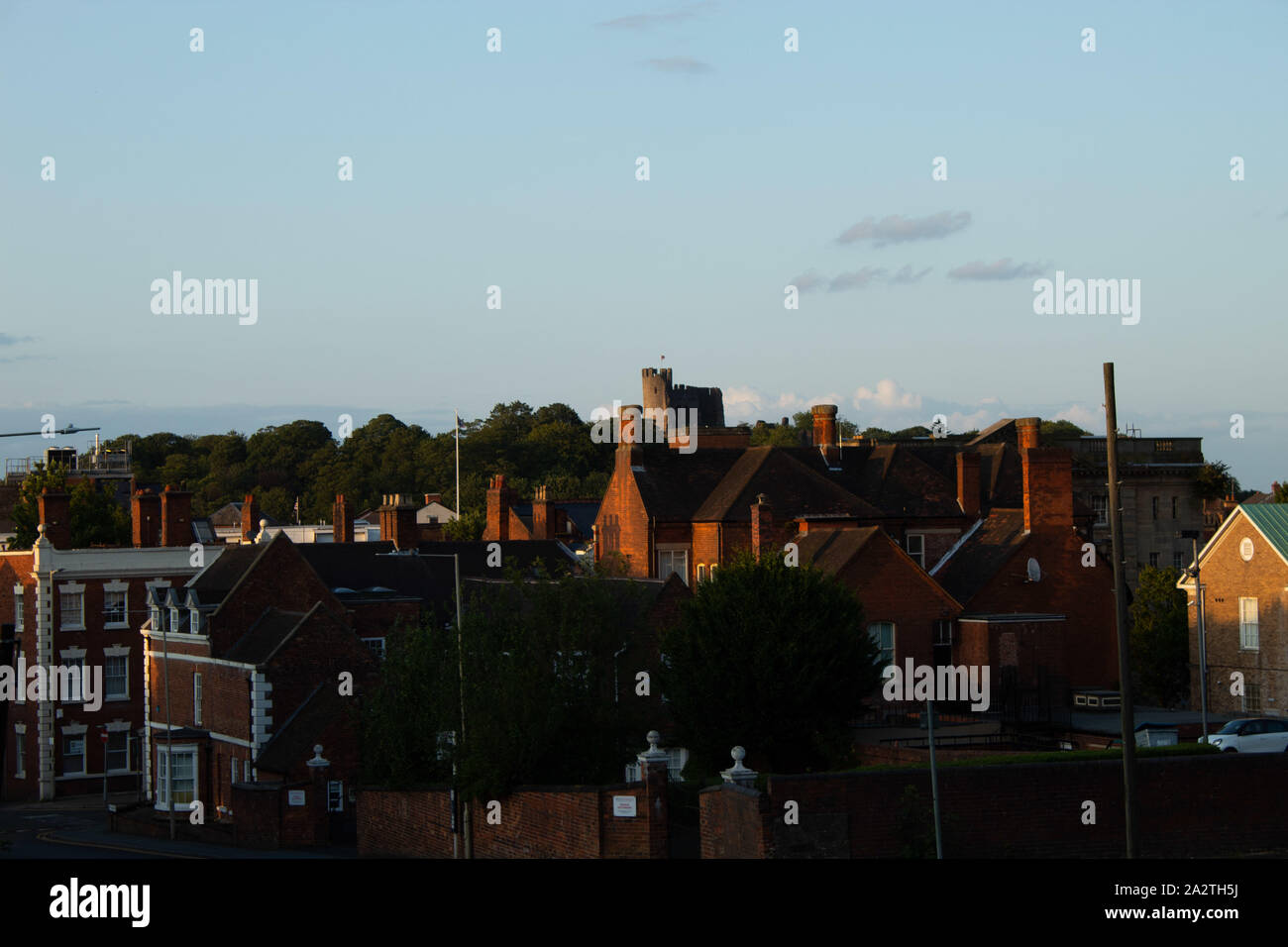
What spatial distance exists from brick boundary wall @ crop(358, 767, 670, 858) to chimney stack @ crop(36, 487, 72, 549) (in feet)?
97.6

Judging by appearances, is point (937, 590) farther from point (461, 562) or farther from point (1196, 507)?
point (1196, 507)

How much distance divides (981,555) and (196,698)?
1185 inches

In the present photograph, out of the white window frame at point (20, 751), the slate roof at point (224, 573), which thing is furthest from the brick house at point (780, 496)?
the white window frame at point (20, 751)

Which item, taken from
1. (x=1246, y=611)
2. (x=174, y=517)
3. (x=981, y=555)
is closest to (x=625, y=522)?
(x=981, y=555)

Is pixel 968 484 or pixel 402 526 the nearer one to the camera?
pixel 968 484

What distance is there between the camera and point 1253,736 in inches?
1515

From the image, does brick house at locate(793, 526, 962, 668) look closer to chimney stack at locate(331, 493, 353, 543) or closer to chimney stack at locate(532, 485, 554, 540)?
chimney stack at locate(331, 493, 353, 543)

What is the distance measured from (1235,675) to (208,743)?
121 feet

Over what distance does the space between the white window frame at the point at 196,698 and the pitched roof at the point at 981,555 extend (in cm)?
2794

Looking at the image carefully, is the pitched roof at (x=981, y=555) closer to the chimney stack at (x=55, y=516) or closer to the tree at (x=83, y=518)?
the chimney stack at (x=55, y=516)

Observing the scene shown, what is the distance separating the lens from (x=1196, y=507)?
8219 centimetres

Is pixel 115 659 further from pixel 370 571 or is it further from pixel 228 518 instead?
pixel 228 518

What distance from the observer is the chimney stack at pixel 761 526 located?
2111 inches
